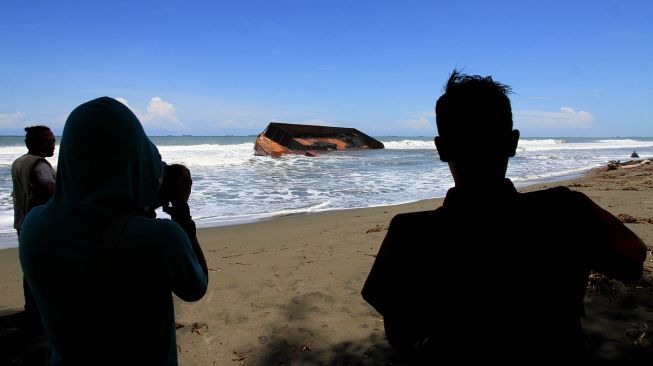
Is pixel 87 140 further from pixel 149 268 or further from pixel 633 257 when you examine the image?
pixel 633 257

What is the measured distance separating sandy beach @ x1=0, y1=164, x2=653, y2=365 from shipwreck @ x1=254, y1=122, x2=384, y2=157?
71.3 ft

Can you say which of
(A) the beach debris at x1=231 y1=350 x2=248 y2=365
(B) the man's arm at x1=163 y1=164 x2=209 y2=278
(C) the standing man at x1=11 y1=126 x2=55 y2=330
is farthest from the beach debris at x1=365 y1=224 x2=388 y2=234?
(B) the man's arm at x1=163 y1=164 x2=209 y2=278

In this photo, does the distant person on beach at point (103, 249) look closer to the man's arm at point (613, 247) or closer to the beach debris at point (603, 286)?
the man's arm at point (613, 247)

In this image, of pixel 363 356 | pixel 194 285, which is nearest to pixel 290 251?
pixel 363 356

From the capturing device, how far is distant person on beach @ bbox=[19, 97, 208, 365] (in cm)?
A: 117

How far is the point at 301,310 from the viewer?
3744 mm

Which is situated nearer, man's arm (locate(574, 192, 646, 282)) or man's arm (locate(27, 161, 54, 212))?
man's arm (locate(574, 192, 646, 282))

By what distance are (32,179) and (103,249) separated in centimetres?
265

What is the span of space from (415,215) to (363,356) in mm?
2216

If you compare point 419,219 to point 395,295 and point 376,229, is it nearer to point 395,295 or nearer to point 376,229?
point 395,295

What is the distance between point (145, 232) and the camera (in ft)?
3.92

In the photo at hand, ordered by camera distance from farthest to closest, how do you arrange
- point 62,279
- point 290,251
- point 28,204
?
point 290,251 < point 28,204 < point 62,279

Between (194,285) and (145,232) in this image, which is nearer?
(145,232)

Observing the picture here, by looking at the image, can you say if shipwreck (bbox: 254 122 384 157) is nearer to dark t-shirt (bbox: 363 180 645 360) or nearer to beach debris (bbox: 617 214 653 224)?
beach debris (bbox: 617 214 653 224)
